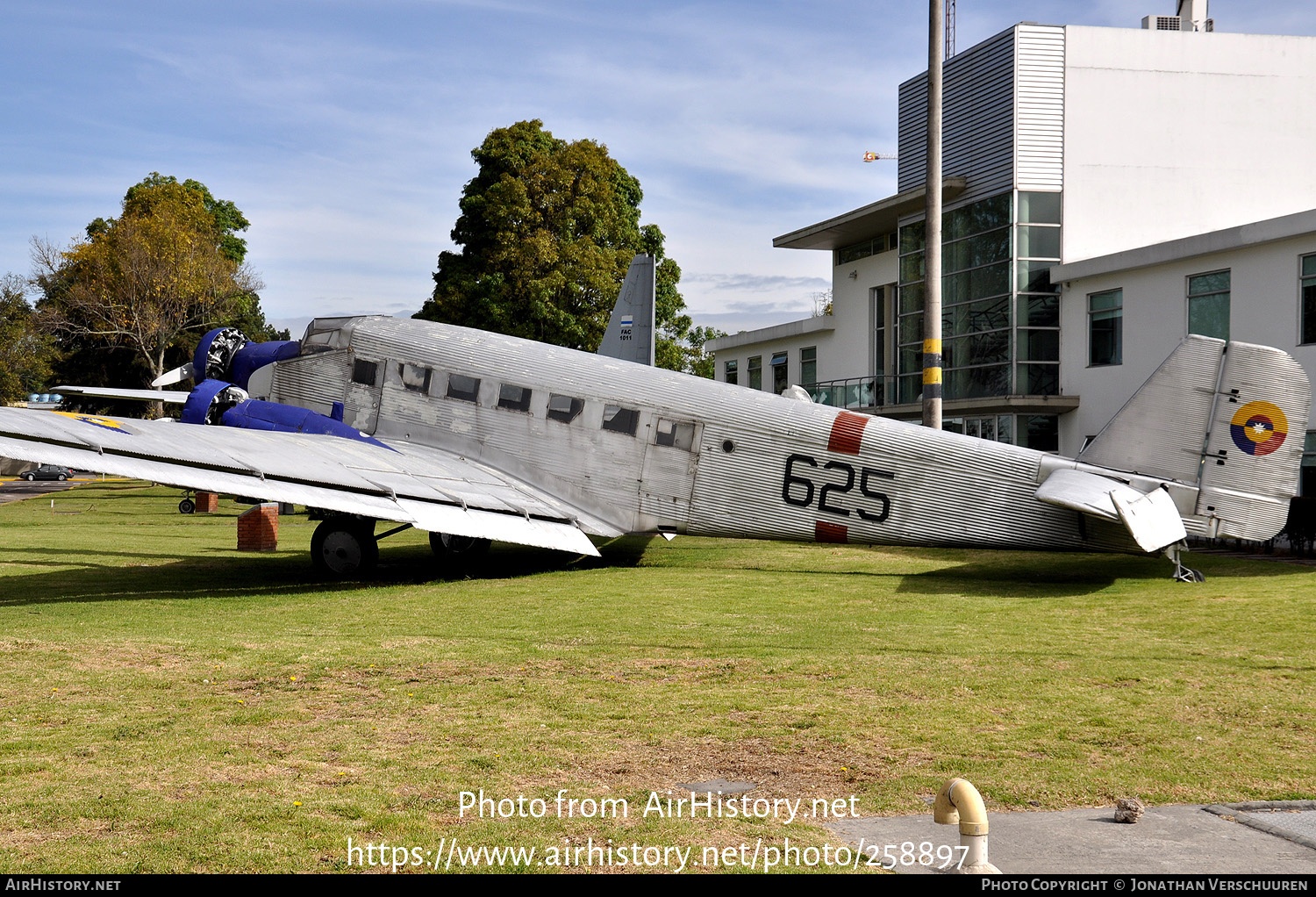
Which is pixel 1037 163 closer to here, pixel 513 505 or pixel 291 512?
pixel 513 505

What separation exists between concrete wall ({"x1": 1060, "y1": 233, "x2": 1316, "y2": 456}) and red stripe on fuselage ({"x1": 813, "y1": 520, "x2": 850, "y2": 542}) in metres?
9.68

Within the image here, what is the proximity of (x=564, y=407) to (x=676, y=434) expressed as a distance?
1.92 metres

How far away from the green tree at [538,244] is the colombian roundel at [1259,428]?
31307mm

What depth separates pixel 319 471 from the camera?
1330 cm

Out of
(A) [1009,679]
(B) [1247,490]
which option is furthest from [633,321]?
(A) [1009,679]

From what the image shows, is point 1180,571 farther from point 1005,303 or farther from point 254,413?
point 1005,303

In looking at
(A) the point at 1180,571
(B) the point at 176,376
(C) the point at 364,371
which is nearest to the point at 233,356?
(B) the point at 176,376

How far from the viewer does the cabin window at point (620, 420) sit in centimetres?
1603

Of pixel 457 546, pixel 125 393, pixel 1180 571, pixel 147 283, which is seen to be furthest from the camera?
pixel 147 283

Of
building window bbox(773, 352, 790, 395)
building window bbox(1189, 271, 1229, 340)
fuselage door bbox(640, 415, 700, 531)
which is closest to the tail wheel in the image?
fuselage door bbox(640, 415, 700, 531)

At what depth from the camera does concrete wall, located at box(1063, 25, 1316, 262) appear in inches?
1146

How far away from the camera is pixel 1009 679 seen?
26.6 feet

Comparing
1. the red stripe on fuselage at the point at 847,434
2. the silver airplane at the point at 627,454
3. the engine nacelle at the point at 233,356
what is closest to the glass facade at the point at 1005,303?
the silver airplane at the point at 627,454

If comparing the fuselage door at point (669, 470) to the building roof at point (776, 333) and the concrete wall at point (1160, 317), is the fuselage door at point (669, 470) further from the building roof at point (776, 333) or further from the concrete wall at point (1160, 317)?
the building roof at point (776, 333)
